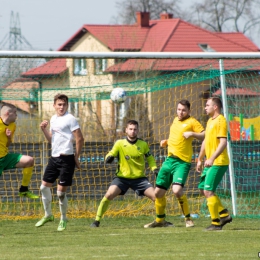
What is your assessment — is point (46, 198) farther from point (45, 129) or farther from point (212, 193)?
point (212, 193)

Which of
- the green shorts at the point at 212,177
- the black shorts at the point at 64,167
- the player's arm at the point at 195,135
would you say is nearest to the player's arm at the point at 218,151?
the green shorts at the point at 212,177

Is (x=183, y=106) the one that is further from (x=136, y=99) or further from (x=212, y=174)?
(x=136, y=99)

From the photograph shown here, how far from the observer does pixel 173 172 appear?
9.77m

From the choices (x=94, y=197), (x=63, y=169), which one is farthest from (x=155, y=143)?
(x=63, y=169)

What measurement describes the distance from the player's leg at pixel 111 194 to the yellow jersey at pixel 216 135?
4.65 feet

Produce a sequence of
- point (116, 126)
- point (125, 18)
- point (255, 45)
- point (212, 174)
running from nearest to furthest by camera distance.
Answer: point (212, 174), point (116, 126), point (255, 45), point (125, 18)

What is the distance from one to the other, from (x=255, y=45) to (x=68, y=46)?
12164mm

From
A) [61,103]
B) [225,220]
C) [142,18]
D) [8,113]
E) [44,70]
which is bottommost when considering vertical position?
[225,220]

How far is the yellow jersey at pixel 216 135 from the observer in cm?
914

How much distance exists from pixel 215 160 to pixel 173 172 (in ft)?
2.68

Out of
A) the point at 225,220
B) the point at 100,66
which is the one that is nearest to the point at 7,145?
the point at 225,220

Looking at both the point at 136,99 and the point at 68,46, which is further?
the point at 68,46

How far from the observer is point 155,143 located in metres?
12.6

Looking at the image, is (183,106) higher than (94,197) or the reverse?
higher
